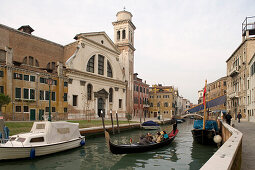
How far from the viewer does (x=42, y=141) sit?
11.5 m

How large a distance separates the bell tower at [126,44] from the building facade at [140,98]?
391 cm

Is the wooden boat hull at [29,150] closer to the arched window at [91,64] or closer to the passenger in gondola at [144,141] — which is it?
the passenger in gondola at [144,141]

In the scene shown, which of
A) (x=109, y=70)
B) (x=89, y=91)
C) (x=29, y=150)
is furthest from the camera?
(x=109, y=70)

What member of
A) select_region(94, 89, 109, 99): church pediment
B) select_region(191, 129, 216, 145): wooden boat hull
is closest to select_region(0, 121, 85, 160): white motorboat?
select_region(191, 129, 216, 145): wooden boat hull

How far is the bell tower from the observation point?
44.4 metres

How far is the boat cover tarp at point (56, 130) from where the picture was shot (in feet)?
39.3

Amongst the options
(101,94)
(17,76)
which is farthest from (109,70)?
(17,76)

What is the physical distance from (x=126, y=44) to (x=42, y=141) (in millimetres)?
35299

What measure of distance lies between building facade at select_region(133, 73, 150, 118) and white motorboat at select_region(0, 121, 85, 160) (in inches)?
1428

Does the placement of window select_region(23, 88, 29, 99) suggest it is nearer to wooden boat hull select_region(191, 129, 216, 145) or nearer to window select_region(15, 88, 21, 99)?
window select_region(15, 88, 21, 99)

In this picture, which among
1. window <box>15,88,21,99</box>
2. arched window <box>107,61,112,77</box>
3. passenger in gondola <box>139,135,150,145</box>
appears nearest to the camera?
passenger in gondola <box>139,135,150,145</box>

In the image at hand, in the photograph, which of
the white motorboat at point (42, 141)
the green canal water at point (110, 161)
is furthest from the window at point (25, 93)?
the green canal water at point (110, 161)

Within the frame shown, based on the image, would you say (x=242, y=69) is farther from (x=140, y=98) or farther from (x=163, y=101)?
(x=163, y=101)

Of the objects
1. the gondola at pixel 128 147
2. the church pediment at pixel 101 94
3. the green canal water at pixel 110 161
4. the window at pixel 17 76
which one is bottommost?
the green canal water at pixel 110 161
